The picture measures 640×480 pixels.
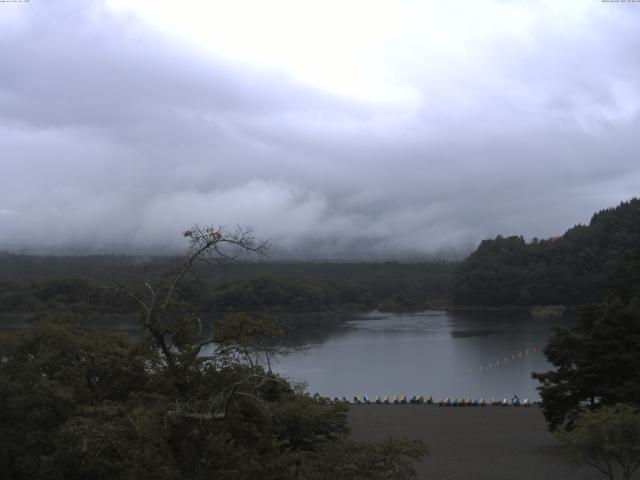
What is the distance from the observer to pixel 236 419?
290 inches

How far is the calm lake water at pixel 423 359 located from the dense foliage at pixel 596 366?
822 cm

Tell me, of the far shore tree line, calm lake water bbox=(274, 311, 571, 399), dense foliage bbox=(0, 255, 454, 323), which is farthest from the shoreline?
dense foliage bbox=(0, 255, 454, 323)

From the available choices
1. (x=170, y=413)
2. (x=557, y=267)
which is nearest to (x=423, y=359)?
(x=170, y=413)

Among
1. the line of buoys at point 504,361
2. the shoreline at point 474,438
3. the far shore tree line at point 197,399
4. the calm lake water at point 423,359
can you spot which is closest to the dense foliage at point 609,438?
the far shore tree line at point 197,399

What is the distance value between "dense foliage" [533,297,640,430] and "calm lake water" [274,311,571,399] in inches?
324

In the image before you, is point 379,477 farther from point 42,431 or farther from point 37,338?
point 37,338

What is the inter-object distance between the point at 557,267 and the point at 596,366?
70.6 metres

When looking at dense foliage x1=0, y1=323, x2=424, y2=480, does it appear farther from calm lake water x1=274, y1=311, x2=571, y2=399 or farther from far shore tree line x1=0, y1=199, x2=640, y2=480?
calm lake water x1=274, y1=311, x2=571, y2=399

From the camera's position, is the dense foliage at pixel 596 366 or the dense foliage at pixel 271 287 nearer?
the dense foliage at pixel 596 366

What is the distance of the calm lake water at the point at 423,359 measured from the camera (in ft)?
115

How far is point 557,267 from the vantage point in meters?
85.4

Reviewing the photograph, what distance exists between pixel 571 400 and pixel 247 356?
43.7 feet

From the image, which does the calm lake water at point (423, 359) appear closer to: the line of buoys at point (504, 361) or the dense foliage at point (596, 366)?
the line of buoys at point (504, 361)

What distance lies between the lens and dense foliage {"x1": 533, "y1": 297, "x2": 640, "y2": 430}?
17.9 meters
